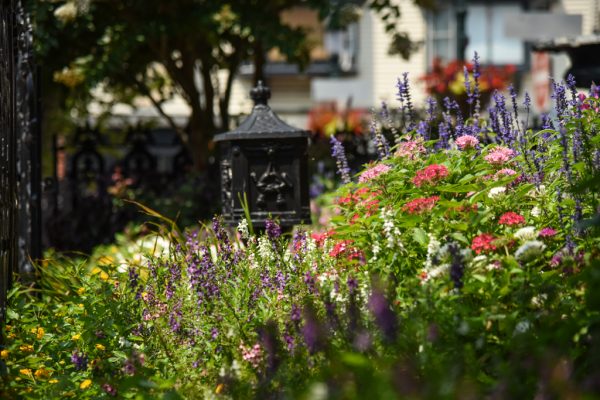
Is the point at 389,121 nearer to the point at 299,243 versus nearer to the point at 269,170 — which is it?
the point at 299,243

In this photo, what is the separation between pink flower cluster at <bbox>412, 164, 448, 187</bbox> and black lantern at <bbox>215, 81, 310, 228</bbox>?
223cm

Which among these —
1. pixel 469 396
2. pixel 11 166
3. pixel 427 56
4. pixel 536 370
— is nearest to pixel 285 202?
pixel 11 166

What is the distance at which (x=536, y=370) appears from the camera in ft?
11.3

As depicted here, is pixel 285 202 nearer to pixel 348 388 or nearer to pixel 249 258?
pixel 249 258

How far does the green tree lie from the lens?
458 inches

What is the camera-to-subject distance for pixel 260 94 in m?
7.70

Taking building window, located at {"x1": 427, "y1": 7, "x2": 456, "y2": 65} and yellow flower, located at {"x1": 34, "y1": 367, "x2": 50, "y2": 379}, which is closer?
yellow flower, located at {"x1": 34, "y1": 367, "x2": 50, "y2": 379}

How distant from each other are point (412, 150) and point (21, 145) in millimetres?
2998

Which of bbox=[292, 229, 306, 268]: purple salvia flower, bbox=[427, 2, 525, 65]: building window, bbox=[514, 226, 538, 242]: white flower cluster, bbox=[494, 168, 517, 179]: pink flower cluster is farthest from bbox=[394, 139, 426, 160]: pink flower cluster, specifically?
bbox=[427, 2, 525, 65]: building window

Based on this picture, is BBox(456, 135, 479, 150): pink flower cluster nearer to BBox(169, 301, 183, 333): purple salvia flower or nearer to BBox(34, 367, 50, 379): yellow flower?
BBox(169, 301, 183, 333): purple salvia flower

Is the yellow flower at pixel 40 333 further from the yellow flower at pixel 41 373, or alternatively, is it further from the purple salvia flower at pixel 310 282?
the purple salvia flower at pixel 310 282

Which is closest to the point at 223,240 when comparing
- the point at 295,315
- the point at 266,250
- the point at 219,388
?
the point at 266,250

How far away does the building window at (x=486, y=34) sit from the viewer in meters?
27.0

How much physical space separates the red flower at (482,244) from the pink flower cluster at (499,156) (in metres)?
0.68
